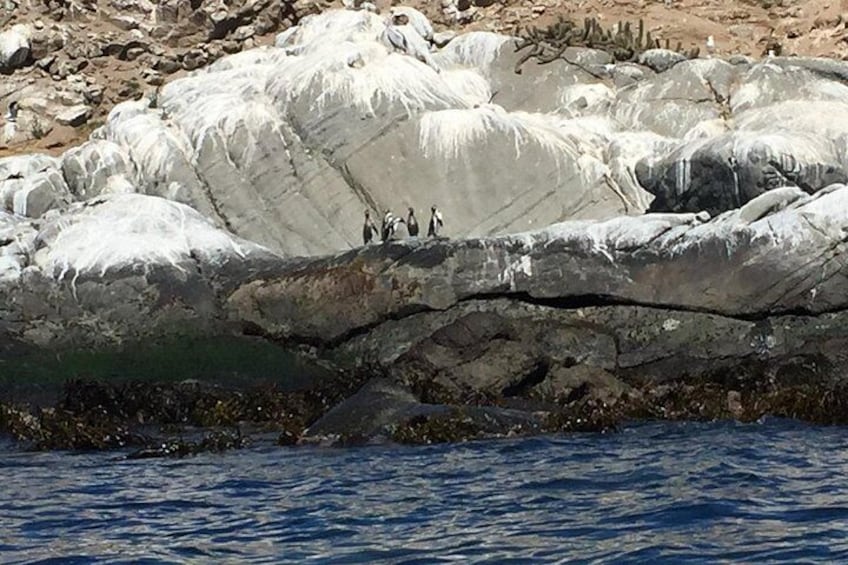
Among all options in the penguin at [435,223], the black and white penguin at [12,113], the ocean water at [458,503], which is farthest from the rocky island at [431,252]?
the black and white penguin at [12,113]

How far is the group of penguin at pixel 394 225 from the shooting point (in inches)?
999

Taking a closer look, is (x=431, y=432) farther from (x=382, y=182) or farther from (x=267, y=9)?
(x=267, y=9)

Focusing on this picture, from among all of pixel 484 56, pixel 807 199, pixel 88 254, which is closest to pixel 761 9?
pixel 484 56

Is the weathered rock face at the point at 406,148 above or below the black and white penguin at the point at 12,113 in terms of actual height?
below

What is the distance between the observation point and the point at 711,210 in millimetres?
25344

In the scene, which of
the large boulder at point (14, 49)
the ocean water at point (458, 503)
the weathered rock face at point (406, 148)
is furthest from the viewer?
the large boulder at point (14, 49)

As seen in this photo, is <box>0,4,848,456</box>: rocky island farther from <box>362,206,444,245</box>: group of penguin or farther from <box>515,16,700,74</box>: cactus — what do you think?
<box>362,206,444,245</box>: group of penguin

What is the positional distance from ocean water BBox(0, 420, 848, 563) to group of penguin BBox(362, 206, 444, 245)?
391 inches

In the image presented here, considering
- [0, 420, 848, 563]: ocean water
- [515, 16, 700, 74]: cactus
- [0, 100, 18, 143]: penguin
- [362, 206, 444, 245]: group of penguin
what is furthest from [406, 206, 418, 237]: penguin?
[0, 100, 18, 143]: penguin

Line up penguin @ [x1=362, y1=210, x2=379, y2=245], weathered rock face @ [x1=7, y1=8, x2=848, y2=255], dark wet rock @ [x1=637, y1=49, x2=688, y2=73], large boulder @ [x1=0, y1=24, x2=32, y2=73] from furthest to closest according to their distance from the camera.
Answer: large boulder @ [x1=0, y1=24, x2=32, y2=73]
dark wet rock @ [x1=637, y1=49, x2=688, y2=73]
weathered rock face @ [x1=7, y1=8, x2=848, y2=255]
penguin @ [x1=362, y1=210, x2=379, y2=245]

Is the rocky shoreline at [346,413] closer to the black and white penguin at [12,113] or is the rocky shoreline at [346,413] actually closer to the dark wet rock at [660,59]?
the dark wet rock at [660,59]

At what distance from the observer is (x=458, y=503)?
11.3 m

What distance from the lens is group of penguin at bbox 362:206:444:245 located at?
2538cm

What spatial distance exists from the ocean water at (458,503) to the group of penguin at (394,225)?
9.93m
